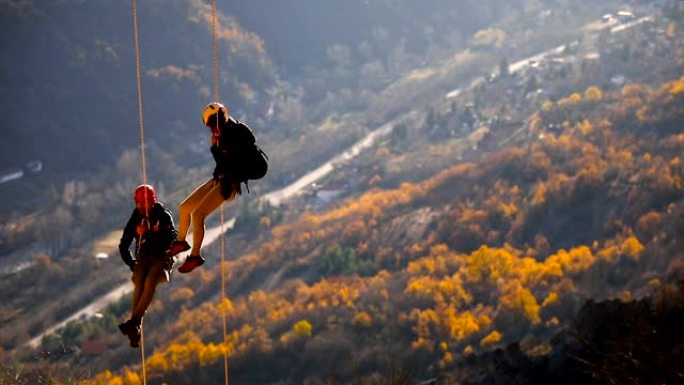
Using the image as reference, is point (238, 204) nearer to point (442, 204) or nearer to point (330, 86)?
point (442, 204)

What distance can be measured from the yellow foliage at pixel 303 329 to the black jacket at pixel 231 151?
4664cm

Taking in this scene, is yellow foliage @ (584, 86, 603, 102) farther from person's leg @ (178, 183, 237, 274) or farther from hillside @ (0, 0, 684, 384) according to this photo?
person's leg @ (178, 183, 237, 274)

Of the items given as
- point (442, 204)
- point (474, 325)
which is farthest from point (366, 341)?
point (442, 204)

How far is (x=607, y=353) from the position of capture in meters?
22.6

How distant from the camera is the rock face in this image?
19891 millimetres

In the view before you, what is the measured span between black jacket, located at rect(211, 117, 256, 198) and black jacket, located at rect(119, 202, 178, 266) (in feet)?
2.80

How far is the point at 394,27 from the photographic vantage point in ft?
555

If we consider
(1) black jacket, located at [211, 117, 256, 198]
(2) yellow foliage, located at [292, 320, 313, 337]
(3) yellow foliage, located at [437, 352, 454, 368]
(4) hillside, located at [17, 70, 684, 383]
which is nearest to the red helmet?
(1) black jacket, located at [211, 117, 256, 198]

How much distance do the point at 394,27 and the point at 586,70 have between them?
53835mm

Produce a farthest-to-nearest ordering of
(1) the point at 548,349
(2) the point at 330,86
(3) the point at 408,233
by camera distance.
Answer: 1. (2) the point at 330,86
2. (3) the point at 408,233
3. (1) the point at 548,349

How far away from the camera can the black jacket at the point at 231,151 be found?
1330cm

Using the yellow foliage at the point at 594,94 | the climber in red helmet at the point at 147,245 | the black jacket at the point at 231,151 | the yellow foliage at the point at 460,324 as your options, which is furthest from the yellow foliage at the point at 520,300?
the yellow foliage at the point at 594,94

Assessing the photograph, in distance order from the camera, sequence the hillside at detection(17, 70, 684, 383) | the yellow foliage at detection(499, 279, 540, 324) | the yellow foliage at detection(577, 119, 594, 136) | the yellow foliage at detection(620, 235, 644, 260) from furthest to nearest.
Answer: the yellow foliage at detection(577, 119, 594, 136) < the yellow foliage at detection(620, 235, 644, 260) < the yellow foliage at detection(499, 279, 540, 324) < the hillside at detection(17, 70, 684, 383)

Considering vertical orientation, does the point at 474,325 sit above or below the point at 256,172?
above
